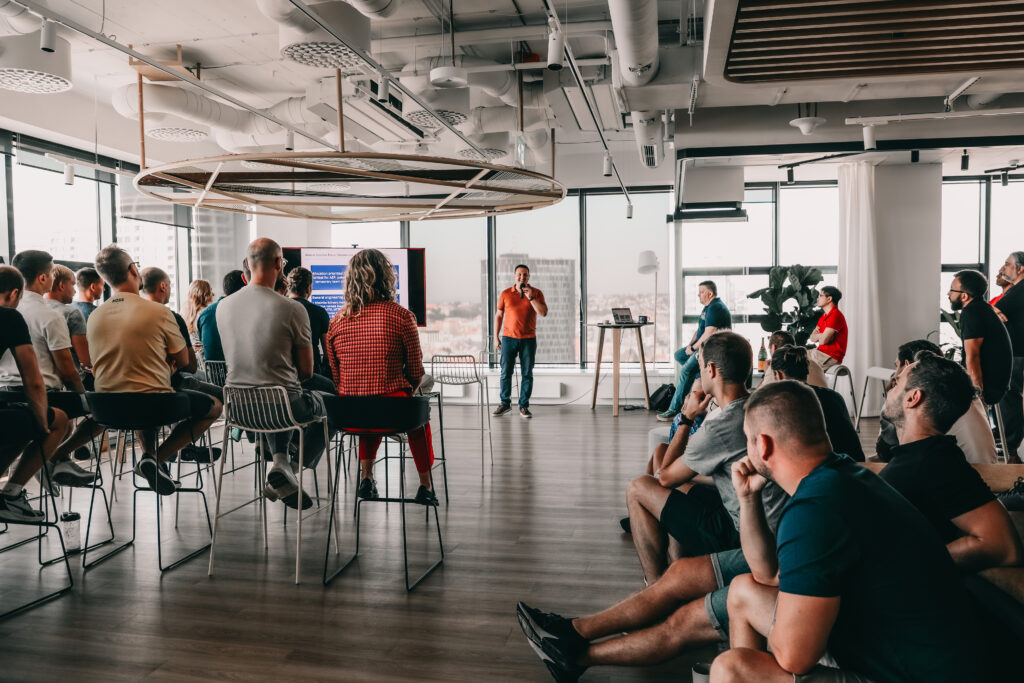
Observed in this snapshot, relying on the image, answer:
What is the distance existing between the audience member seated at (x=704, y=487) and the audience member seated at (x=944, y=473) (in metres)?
0.38

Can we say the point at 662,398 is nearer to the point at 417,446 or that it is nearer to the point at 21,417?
the point at 417,446

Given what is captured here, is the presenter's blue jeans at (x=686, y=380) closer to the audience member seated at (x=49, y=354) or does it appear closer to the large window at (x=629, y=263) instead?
the large window at (x=629, y=263)

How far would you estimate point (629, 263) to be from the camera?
10516 mm

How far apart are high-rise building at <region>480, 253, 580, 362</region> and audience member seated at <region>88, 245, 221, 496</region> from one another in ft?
23.3

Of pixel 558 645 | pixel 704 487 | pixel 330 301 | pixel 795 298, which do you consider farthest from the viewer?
pixel 795 298

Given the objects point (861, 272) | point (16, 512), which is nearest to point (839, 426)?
point (16, 512)

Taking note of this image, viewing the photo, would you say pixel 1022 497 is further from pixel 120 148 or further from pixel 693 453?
pixel 120 148

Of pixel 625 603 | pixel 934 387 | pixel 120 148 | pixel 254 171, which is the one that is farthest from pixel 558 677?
pixel 120 148

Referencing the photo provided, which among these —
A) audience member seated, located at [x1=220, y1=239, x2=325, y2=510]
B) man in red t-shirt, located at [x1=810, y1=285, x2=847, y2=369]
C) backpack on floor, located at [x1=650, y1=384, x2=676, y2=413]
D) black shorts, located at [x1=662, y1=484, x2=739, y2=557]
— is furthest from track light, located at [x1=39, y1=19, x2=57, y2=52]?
backpack on floor, located at [x1=650, y1=384, x2=676, y2=413]

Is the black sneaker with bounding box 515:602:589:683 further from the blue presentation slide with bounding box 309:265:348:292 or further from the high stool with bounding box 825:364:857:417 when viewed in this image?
the blue presentation slide with bounding box 309:265:348:292

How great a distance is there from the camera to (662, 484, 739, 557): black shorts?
8.74 feet

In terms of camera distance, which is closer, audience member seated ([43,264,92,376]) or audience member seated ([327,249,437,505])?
audience member seated ([327,249,437,505])

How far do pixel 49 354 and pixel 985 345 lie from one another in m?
5.87

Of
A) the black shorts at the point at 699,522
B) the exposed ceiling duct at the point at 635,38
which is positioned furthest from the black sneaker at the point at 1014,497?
the exposed ceiling duct at the point at 635,38
